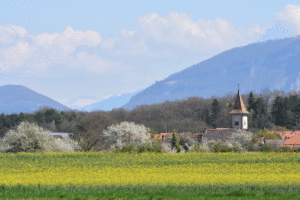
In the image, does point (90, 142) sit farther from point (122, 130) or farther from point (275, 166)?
point (275, 166)

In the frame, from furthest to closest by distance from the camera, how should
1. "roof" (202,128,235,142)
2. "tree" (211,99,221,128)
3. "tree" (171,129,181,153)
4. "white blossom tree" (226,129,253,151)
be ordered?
"tree" (211,99,221,128)
"roof" (202,128,235,142)
"tree" (171,129,181,153)
"white blossom tree" (226,129,253,151)

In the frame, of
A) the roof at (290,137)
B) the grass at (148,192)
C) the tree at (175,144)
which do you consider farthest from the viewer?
the roof at (290,137)

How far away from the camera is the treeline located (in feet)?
332

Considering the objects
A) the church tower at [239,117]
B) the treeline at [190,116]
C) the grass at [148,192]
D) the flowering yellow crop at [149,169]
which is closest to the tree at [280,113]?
the treeline at [190,116]

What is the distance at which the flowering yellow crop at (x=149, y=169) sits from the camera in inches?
746

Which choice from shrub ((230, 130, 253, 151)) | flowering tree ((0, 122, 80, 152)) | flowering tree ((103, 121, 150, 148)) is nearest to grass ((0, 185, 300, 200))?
flowering tree ((0, 122, 80, 152))

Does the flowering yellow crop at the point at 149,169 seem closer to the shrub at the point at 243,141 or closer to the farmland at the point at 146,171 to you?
the farmland at the point at 146,171

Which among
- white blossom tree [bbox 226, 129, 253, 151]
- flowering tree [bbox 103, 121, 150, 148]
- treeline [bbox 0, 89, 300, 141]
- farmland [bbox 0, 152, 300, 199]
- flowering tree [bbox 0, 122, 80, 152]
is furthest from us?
treeline [bbox 0, 89, 300, 141]

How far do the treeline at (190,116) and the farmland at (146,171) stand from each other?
55.3 metres

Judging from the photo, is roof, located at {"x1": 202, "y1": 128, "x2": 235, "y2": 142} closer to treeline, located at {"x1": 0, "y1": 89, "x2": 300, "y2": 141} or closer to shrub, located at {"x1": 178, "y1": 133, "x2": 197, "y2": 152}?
shrub, located at {"x1": 178, "y1": 133, "x2": 197, "y2": 152}

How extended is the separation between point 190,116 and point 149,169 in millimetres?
97936

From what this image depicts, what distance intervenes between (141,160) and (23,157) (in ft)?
32.7

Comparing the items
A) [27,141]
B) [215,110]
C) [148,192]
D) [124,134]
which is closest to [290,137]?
[124,134]

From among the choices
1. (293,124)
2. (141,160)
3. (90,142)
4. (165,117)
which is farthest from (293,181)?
(165,117)
